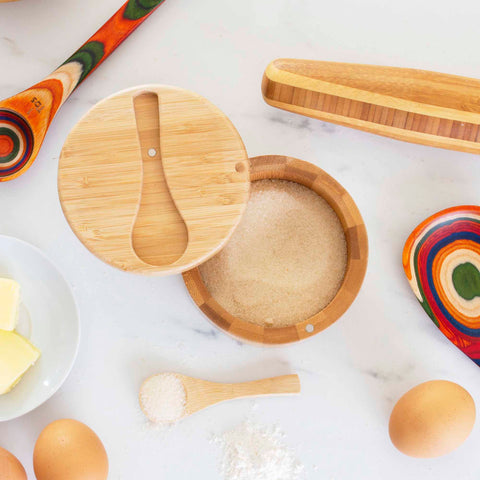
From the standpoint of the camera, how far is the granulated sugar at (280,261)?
0.82 metres

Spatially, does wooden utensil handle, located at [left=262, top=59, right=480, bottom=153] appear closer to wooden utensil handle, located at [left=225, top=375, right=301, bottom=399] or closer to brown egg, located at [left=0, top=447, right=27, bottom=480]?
wooden utensil handle, located at [left=225, top=375, right=301, bottom=399]

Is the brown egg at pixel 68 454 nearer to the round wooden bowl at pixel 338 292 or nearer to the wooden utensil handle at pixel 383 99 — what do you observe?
the round wooden bowl at pixel 338 292

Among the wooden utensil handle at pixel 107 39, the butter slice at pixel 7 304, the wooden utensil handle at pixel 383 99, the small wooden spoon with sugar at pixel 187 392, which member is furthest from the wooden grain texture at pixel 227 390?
the wooden utensil handle at pixel 107 39

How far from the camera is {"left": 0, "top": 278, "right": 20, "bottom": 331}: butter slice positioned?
82cm

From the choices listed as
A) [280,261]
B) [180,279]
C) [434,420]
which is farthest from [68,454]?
[434,420]

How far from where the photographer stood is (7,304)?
82 centimetres

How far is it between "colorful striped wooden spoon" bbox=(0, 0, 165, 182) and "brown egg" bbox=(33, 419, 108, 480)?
0.40 meters

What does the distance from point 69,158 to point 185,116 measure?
0.16 metres

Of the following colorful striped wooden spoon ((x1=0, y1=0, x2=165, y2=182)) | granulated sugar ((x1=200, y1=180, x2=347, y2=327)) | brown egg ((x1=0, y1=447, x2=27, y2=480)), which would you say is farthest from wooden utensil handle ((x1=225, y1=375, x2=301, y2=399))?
colorful striped wooden spoon ((x1=0, y1=0, x2=165, y2=182))

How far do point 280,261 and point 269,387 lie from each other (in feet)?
0.66

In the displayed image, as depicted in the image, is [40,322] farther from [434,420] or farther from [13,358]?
[434,420]

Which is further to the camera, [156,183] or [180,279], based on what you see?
[180,279]

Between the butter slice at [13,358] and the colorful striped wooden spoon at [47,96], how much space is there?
0.26 meters

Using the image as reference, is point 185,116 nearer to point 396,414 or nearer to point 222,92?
point 222,92
